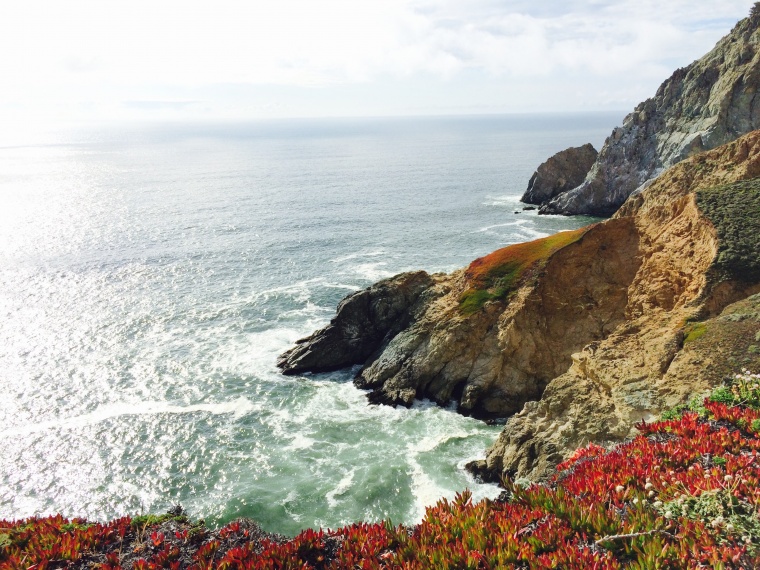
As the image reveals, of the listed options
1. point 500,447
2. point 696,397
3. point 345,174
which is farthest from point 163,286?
point 345,174

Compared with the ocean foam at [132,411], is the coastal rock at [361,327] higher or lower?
higher

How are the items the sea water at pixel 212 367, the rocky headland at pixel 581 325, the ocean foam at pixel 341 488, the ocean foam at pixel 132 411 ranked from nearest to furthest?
the rocky headland at pixel 581 325, the ocean foam at pixel 341 488, the sea water at pixel 212 367, the ocean foam at pixel 132 411

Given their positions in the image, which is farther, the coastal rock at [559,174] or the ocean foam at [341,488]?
the coastal rock at [559,174]

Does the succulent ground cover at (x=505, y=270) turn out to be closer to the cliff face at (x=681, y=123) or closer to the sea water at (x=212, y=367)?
the sea water at (x=212, y=367)

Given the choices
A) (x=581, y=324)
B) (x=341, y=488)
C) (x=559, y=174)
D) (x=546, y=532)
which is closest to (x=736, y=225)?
(x=581, y=324)

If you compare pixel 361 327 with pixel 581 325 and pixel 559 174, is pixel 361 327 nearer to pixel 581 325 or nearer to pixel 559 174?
pixel 581 325

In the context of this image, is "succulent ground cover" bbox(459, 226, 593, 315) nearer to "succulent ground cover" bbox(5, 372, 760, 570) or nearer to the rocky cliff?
the rocky cliff

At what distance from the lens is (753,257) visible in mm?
29203

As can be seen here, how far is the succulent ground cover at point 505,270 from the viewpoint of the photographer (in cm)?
4022

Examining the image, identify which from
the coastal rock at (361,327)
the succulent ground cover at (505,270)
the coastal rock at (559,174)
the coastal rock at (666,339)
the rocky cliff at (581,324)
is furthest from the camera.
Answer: the coastal rock at (559,174)

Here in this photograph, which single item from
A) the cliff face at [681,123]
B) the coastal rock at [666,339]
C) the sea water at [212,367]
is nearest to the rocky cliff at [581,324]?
the coastal rock at [666,339]

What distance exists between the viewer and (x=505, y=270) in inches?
1650

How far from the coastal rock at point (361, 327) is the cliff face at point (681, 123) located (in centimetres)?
5815

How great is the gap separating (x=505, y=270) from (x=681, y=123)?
65.3 metres
